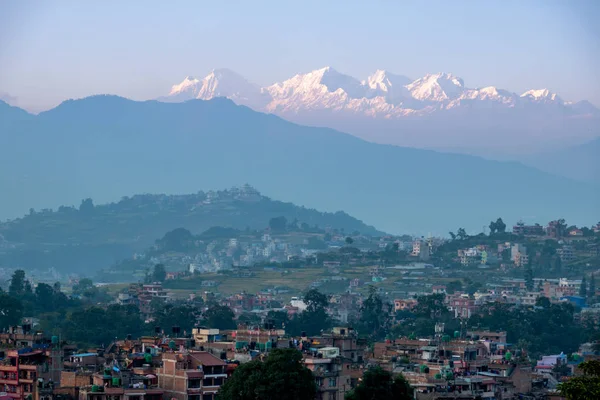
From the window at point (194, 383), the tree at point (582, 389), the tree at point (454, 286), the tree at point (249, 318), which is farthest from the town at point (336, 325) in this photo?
the tree at point (582, 389)

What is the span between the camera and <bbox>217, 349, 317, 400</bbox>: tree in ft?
132

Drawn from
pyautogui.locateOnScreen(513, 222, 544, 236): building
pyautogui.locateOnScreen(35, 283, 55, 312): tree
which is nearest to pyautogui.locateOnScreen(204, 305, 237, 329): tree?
pyautogui.locateOnScreen(35, 283, 55, 312): tree

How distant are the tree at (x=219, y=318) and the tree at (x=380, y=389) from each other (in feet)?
133

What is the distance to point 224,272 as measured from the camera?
144 meters

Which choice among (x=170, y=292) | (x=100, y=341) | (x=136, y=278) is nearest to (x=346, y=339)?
(x=100, y=341)

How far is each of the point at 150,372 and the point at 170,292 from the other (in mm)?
84523

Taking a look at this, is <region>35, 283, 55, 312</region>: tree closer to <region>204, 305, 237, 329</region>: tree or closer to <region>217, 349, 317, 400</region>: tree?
<region>204, 305, 237, 329</region>: tree

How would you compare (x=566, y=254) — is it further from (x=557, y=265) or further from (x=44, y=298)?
A: (x=44, y=298)

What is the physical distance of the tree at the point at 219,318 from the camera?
81875 mm

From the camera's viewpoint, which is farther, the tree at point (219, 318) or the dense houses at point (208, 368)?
the tree at point (219, 318)

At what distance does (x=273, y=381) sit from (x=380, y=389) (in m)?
2.71

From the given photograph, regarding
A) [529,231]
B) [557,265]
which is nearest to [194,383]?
[557,265]

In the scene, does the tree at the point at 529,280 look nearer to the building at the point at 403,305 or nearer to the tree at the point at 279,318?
the building at the point at 403,305

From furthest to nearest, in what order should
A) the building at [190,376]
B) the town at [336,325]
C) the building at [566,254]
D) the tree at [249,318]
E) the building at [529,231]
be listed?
the building at [529,231]
the building at [566,254]
the tree at [249,318]
the town at [336,325]
the building at [190,376]
